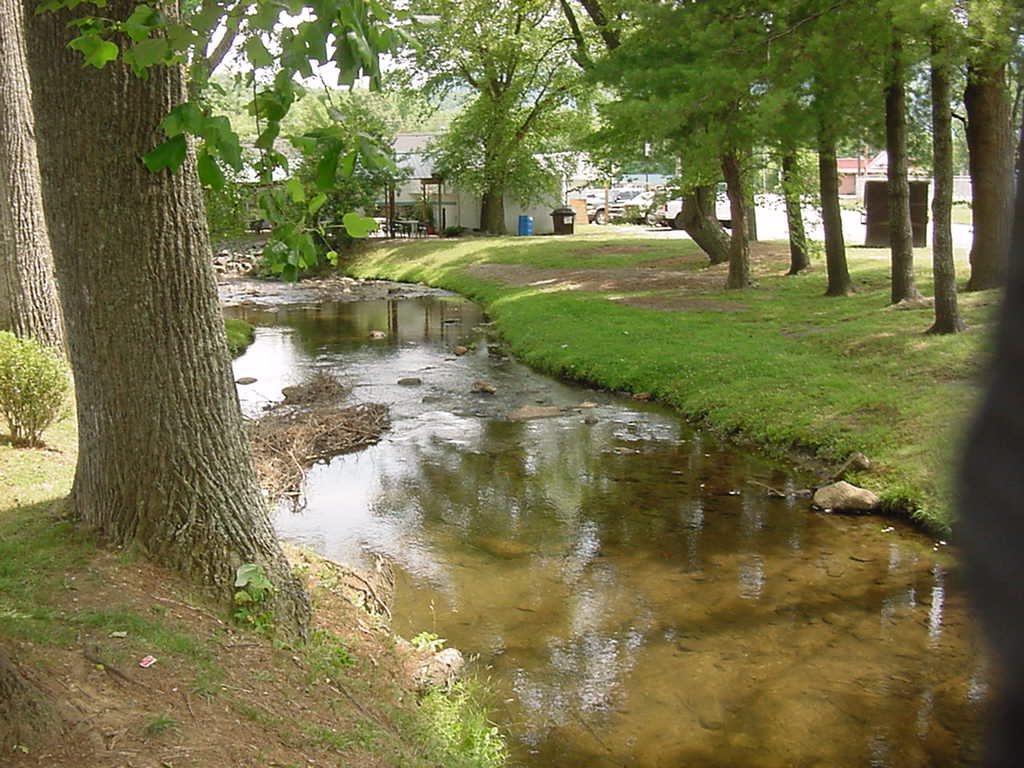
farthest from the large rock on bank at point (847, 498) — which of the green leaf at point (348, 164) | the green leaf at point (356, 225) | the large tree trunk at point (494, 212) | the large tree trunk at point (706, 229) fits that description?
the large tree trunk at point (494, 212)

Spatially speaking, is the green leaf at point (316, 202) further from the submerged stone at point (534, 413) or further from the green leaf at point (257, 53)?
the submerged stone at point (534, 413)

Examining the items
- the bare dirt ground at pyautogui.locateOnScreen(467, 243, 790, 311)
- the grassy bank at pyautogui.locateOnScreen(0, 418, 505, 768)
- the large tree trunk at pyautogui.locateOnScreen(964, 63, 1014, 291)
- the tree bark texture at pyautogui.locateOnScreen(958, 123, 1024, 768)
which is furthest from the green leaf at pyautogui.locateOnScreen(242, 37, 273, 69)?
the bare dirt ground at pyautogui.locateOnScreen(467, 243, 790, 311)

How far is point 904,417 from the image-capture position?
12008 mm

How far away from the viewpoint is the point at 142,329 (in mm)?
5461

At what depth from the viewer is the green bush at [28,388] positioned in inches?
366

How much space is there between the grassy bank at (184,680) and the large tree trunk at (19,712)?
3cm


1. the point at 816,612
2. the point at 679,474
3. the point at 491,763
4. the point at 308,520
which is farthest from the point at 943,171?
the point at 491,763

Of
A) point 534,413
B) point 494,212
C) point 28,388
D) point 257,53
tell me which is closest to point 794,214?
point 534,413

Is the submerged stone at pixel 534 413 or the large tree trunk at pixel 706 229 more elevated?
the large tree trunk at pixel 706 229

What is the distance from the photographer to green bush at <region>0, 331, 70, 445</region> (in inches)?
366

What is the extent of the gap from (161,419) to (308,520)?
194 inches

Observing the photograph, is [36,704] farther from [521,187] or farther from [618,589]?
[521,187]

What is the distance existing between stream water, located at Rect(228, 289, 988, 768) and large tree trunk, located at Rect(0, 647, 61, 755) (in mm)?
2912

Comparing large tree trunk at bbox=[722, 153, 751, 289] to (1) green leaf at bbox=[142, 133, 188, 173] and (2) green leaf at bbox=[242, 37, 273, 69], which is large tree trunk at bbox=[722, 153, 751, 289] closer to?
(1) green leaf at bbox=[142, 133, 188, 173]
